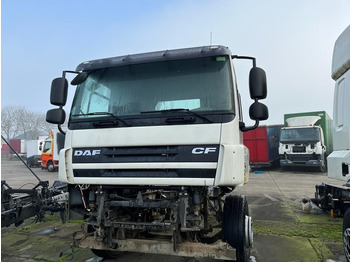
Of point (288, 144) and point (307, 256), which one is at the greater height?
point (288, 144)

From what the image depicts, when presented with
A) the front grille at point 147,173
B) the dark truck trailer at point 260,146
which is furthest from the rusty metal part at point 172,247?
the dark truck trailer at point 260,146

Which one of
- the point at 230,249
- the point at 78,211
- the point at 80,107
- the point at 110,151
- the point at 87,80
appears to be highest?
the point at 87,80

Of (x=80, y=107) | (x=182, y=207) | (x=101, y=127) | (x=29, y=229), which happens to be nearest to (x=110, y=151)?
(x=101, y=127)

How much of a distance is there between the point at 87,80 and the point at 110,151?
107 cm

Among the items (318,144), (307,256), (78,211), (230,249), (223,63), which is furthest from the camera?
(318,144)

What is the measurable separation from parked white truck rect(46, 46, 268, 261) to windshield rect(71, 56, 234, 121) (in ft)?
0.04

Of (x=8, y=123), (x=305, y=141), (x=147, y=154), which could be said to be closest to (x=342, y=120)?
(x=147, y=154)

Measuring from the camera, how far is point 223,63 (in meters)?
3.20

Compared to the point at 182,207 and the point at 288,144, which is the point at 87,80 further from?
the point at 288,144

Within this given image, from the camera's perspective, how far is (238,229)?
10.3 feet

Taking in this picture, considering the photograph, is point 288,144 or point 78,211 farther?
point 288,144

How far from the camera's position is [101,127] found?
326cm

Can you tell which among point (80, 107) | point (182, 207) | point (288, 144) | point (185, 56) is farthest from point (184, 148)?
point (288, 144)

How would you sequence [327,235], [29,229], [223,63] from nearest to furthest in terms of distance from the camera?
[223,63], [327,235], [29,229]
